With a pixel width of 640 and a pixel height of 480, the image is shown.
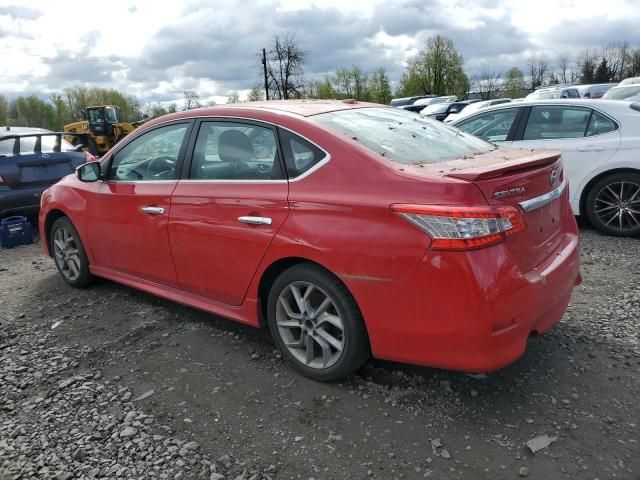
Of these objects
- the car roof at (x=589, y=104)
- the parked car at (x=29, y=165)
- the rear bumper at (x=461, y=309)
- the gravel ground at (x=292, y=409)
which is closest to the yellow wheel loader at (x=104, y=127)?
the parked car at (x=29, y=165)

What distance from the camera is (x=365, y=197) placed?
2.80 m

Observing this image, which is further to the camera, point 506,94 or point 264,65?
point 506,94

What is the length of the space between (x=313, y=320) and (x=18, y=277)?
4.15m

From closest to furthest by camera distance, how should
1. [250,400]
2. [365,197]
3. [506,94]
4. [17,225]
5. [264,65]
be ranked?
1. [365,197]
2. [250,400]
3. [17,225]
4. [264,65]
5. [506,94]

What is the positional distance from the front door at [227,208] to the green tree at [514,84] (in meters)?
73.0

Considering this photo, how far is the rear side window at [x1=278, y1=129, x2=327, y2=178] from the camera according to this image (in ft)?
10.2

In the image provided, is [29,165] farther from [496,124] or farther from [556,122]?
[556,122]

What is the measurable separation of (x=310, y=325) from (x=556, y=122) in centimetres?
473

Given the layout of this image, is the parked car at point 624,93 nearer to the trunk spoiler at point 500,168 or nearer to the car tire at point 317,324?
the trunk spoiler at point 500,168

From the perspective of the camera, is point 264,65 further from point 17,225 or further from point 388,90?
point 17,225

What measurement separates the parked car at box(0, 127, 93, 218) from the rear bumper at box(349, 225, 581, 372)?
21.1ft

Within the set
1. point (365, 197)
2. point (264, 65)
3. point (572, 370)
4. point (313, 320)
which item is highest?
point (264, 65)

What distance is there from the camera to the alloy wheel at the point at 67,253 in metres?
5.03

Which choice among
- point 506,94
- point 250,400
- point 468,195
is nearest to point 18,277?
point 250,400
